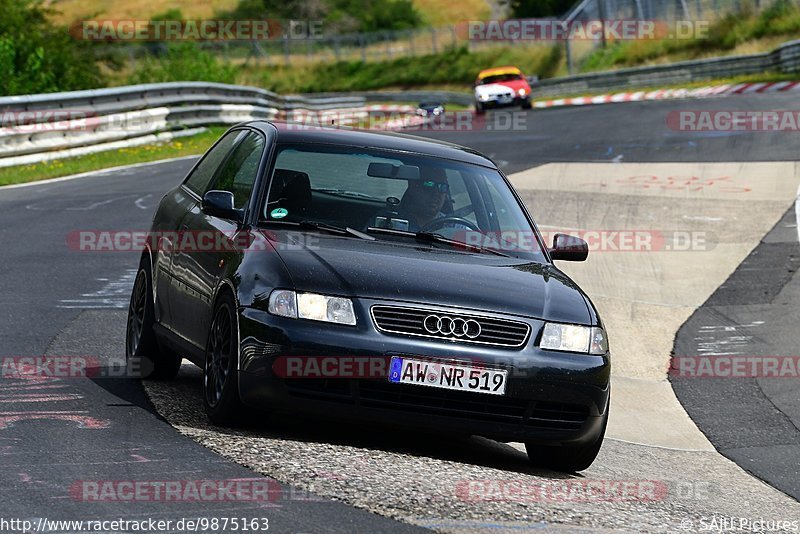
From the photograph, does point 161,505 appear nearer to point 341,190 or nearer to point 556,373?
point 556,373

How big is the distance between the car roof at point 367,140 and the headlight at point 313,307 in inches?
60.4

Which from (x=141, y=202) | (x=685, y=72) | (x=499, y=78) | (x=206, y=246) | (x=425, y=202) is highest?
(x=685, y=72)

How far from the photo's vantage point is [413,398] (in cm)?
644

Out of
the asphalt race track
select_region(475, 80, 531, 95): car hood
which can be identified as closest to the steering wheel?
the asphalt race track

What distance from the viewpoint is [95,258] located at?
43.7 feet

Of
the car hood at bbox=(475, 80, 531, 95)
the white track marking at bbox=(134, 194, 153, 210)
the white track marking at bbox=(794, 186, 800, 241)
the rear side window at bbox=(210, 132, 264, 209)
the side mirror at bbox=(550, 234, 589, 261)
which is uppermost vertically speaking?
the car hood at bbox=(475, 80, 531, 95)

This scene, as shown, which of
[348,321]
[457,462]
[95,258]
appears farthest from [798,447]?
[95,258]

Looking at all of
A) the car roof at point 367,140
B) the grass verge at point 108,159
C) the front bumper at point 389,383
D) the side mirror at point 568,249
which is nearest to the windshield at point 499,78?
the grass verge at point 108,159

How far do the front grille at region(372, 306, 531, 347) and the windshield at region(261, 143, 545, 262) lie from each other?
3.22ft

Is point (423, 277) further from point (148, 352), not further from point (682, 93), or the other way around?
point (682, 93)

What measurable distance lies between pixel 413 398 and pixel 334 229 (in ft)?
4.04

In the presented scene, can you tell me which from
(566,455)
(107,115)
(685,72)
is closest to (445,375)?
(566,455)

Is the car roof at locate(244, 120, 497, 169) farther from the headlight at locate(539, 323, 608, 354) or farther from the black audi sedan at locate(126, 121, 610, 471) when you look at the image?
the headlight at locate(539, 323, 608, 354)

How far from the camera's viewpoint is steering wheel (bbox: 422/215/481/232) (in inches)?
297
